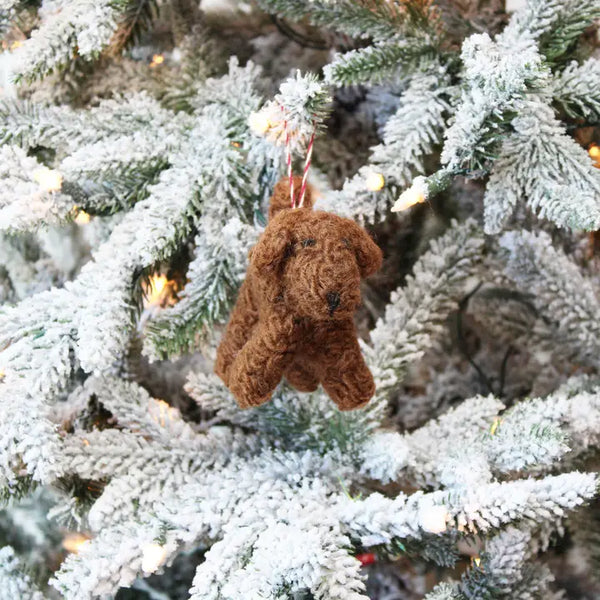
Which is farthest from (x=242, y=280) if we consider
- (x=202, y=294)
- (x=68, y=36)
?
(x=68, y=36)

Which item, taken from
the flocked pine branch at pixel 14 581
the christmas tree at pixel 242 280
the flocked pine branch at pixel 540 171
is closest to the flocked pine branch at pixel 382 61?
the christmas tree at pixel 242 280

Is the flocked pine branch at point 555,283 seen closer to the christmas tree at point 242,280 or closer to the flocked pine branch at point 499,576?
the christmas tree at point 242,280

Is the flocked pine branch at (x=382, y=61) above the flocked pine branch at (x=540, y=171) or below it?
above

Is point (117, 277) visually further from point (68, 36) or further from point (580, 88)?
point (580, 88)

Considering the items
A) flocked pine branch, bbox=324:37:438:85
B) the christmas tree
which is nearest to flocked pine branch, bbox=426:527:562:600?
the christmas tree

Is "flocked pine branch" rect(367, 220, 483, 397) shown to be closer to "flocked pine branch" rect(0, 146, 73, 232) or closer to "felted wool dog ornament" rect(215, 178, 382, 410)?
"felted wool dog ornament" rect(215, 178, 382, 410)

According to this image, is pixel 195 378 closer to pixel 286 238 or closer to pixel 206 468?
pixel 206 468

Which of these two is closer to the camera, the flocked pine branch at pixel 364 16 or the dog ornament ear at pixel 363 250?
the dog ornament ear at pixel 363 250
